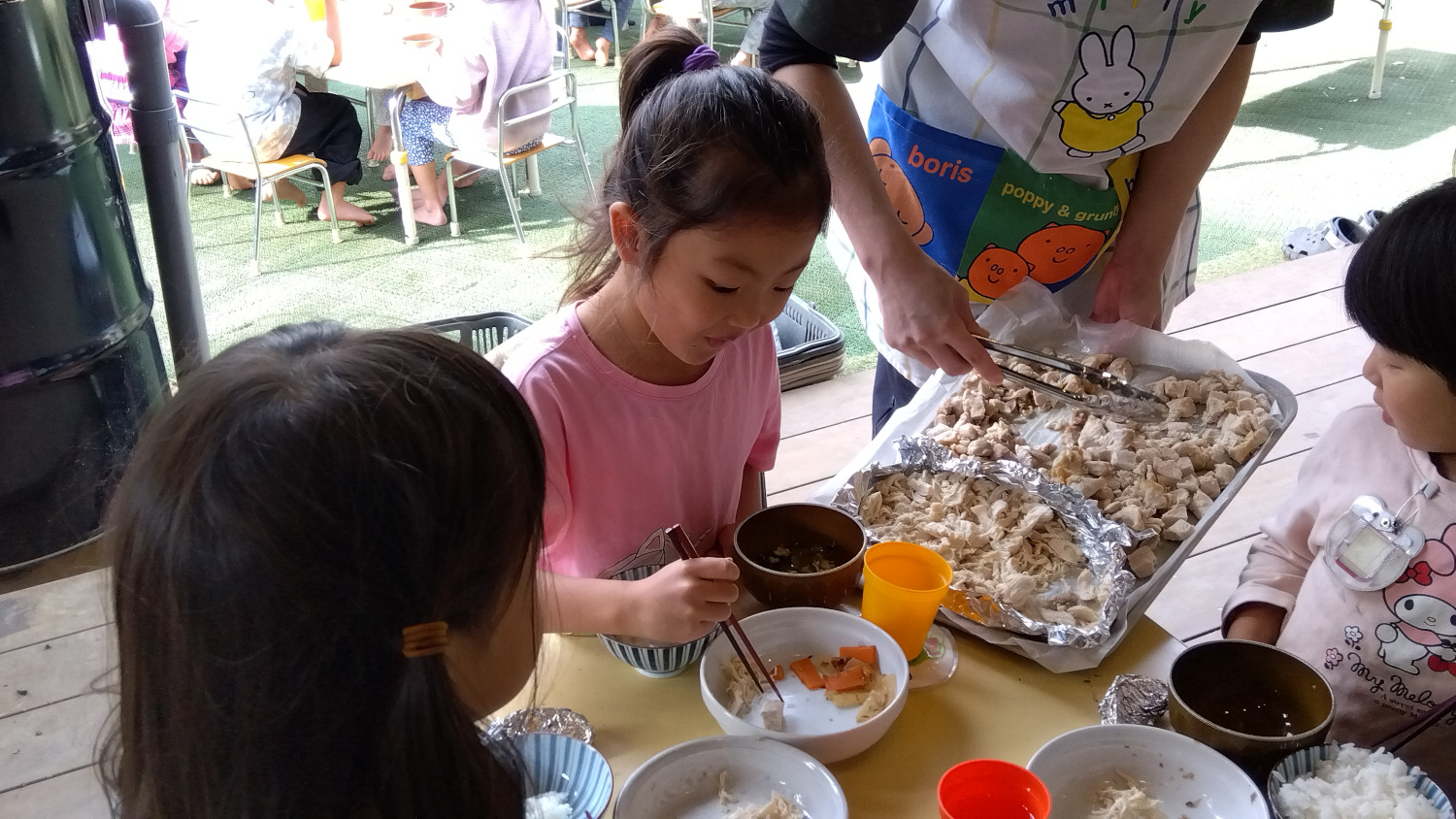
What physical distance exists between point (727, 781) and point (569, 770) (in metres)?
0.13

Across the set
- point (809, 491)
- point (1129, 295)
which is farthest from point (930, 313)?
point (809, 491)

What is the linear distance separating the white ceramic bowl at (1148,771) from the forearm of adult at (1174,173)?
0.83 m

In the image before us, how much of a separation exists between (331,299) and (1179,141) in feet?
10.2

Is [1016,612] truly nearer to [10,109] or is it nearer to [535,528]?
[535,528]

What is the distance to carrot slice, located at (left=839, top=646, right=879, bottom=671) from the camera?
0.99m

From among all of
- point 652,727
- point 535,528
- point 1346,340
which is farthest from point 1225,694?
point 1346,340

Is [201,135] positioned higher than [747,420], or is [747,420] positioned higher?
[747,420]

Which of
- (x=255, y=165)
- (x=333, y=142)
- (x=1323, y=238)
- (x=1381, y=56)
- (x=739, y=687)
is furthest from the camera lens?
(x=1381, y=56)

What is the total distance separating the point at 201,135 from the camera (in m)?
3.96

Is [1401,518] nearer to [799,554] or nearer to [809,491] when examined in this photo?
[799,554]

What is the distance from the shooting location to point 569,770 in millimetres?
842

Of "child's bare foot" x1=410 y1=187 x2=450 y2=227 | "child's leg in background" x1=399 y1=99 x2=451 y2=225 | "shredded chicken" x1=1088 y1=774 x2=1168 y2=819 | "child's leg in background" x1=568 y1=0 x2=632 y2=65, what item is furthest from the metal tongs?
"child's leg in background" x1=568 y1=0 x2=632 y2=65

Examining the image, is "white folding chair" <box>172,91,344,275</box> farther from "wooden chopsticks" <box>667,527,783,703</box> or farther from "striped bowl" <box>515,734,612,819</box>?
"striped bowl" <box>515,734,612,819</box>

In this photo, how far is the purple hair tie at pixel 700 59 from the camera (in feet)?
3.68
